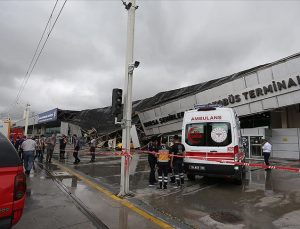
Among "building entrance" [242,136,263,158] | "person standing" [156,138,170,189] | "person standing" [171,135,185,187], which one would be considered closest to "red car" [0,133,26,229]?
"person standing" [156,138,170,189]

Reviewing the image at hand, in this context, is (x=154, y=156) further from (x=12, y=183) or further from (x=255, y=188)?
(x=12, y=183)

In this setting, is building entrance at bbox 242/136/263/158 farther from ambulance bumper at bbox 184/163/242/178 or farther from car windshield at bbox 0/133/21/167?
car windshield at bbox 0/133/21/167

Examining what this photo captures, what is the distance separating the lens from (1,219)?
3426 millimetres

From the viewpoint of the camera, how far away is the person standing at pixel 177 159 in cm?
940

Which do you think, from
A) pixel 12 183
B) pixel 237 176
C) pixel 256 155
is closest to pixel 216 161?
pixel 237 176

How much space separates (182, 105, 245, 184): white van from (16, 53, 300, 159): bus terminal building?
25.9 feet

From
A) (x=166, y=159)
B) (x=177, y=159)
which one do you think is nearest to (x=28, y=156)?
(x=166, y=159)

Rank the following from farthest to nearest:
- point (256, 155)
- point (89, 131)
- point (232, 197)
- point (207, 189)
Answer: point (89, 131)
point (256, 155)
point (207, 189)
point (232, 197)

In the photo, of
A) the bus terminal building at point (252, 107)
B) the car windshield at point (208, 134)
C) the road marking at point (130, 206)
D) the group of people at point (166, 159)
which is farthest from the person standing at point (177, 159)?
the bus terminal building at point (252, 107)

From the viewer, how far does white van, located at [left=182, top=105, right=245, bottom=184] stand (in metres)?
9.14

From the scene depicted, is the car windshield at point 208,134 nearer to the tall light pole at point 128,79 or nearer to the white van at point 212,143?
the white van at point 212,143

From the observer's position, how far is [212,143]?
31.3 feet

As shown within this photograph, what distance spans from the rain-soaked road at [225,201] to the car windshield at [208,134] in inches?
58.8

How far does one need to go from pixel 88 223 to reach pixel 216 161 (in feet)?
16.7
